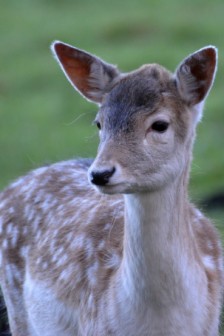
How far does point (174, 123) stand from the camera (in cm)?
652

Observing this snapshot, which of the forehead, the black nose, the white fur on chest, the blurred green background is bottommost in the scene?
the white fur on chest

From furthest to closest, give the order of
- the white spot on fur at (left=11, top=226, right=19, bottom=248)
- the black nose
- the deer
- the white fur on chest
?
the white spot on fur at (left=11, top=226, right=19, bottom=248) < the white fur on chest < the deer < the black nose

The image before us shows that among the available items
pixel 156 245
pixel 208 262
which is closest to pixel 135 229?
pixel 156 245

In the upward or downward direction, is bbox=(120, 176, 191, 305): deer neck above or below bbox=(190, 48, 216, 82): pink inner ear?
below

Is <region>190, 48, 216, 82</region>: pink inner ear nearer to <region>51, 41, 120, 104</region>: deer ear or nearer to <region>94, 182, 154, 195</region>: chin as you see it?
<region>51, 41, 120, 104</region>: deer ear

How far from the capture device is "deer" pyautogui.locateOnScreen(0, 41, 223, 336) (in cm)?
637

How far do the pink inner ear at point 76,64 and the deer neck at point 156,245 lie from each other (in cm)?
73

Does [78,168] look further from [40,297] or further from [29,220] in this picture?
[40,297]

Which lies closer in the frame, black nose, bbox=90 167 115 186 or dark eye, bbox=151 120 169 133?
black nose, bbox=90 167 115 186

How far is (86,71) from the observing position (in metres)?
6.95

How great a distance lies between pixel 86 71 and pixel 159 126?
2.30 ft

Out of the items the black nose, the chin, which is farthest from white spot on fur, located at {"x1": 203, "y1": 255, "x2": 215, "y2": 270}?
the black nose

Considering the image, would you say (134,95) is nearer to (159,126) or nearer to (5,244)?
(159,126)

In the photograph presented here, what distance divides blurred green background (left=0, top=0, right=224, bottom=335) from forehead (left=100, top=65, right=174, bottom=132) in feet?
15.2
